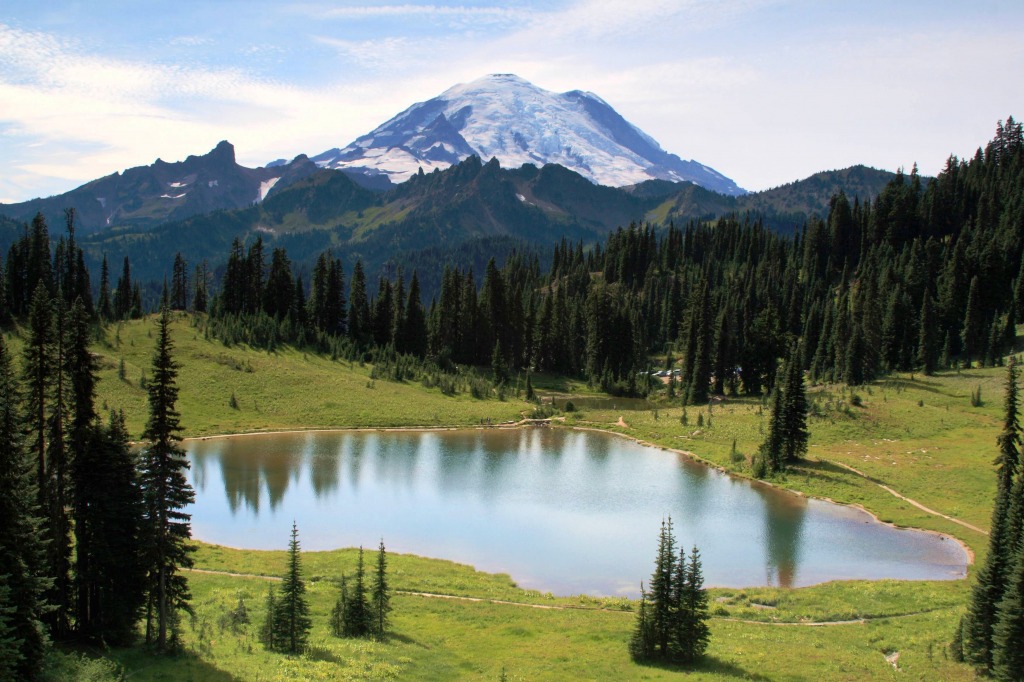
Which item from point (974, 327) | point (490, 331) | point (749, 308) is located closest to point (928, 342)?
point (974, 327)

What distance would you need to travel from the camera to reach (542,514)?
55000 mm

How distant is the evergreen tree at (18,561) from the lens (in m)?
23.4

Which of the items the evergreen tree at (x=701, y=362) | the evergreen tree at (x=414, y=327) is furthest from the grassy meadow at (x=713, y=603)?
the evergreen tree at (x=414, y=327)

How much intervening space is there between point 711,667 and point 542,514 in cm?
2663

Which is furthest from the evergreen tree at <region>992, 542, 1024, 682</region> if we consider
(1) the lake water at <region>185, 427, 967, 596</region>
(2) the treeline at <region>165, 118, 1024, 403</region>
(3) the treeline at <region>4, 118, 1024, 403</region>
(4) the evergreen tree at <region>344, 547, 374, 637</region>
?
(3) the treeline at <region>4, 118, 1024, 403</region>

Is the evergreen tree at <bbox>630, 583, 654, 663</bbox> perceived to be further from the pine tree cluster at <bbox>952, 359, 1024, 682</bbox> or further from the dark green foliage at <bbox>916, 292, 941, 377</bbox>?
the dark green foliage at <bbox>916, 292, 941, 377</bbox>

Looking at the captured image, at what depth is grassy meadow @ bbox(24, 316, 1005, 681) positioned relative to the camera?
92.1ft

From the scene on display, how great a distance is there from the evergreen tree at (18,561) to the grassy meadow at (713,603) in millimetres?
3577

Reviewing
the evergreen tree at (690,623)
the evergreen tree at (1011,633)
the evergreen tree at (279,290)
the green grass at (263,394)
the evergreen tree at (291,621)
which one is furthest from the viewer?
the evergreen tree at (279,290)

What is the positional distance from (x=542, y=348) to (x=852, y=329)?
165 ft

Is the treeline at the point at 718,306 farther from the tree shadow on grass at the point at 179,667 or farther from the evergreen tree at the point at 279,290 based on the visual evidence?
the tree shadow on grass at the point at 179,667

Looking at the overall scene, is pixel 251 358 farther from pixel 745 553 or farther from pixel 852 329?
pixel 852 329

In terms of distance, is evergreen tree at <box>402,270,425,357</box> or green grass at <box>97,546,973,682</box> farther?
evergreen tree at <box>402,270,425,357</box>

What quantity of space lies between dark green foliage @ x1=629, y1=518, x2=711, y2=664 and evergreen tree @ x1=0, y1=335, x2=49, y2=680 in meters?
21.7
